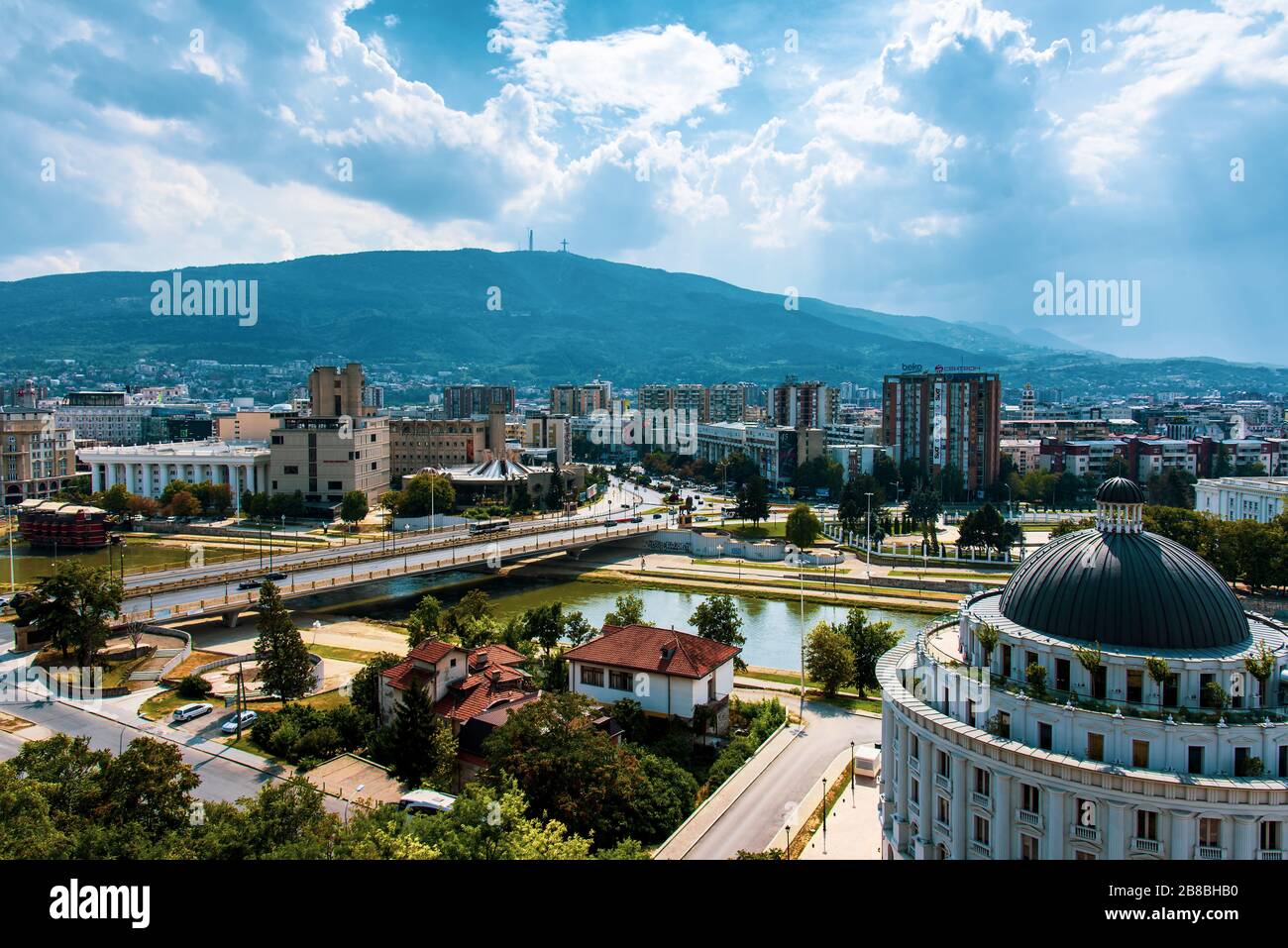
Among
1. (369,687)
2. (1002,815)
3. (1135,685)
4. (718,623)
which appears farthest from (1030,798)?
Result: (718,623)

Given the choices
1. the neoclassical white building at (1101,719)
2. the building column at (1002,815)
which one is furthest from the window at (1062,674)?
the building column at (1002,815)

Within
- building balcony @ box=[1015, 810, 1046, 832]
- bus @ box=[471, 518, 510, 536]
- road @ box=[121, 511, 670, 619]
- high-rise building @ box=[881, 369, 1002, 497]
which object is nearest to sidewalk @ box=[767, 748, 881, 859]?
building balcony @ box=[1015, 810, 1046, 832]

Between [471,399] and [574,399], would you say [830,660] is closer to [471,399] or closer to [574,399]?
[574,399]

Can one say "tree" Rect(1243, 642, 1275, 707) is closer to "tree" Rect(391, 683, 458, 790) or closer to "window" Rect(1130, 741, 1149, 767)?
"window" Rect(1130, 741, 1149, 767)

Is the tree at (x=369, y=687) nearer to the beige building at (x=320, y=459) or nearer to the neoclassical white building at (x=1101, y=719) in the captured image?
the neoclassical white building at (x=1101, y=719)
